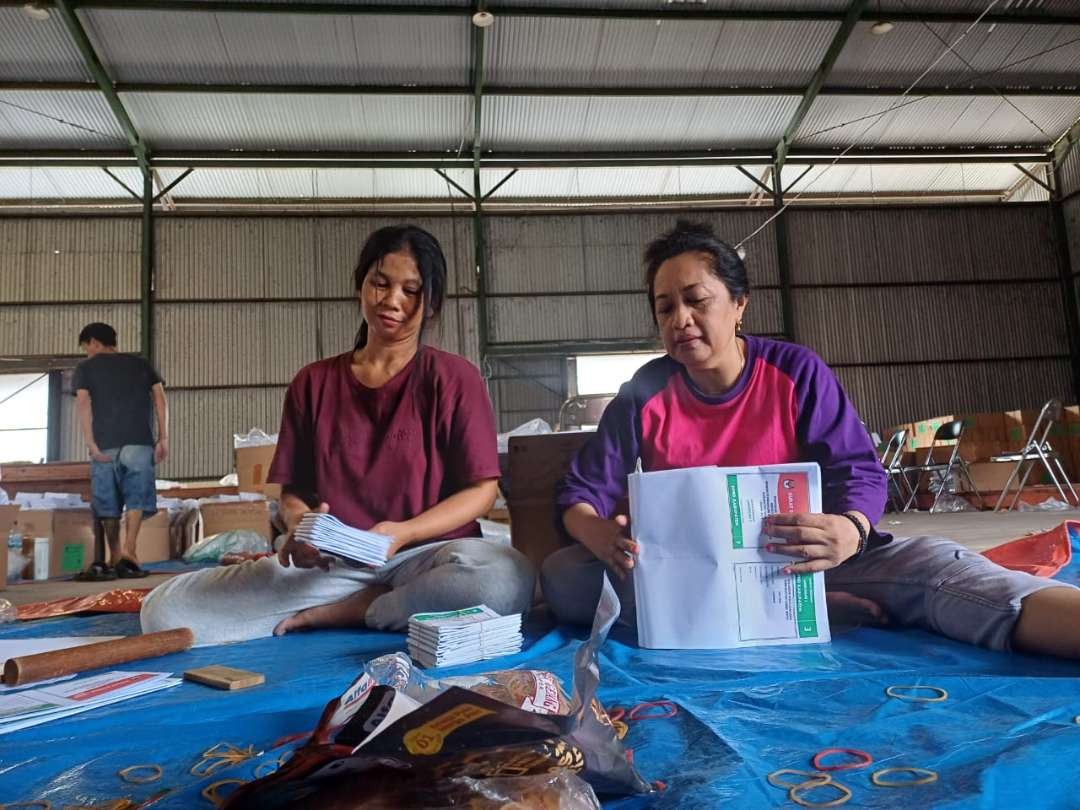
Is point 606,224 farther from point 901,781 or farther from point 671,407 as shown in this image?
point 901,781

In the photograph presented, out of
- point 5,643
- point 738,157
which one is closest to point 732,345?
point 5,643

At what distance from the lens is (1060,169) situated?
415 inches

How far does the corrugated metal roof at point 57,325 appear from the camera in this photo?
9516 millimetres

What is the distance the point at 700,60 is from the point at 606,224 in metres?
2.57

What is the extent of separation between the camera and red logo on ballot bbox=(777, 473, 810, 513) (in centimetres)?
143

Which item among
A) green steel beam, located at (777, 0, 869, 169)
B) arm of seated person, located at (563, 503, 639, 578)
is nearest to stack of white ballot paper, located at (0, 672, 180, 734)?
arm of seated person, located at (563, 503, 639, 578)

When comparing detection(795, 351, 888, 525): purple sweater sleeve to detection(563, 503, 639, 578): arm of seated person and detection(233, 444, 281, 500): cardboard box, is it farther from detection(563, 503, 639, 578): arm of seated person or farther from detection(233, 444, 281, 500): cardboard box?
detection(233, 444, 281, 500): cardboard box

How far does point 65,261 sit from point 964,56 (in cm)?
1160

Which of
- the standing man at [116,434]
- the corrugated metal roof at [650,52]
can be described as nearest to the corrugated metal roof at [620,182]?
the corrugated metal roof at [650,52]

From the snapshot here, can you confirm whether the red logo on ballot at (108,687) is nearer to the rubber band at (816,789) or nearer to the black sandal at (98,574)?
the rubber band at (816,789)

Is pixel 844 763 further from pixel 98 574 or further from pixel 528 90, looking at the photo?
pixel 528 90

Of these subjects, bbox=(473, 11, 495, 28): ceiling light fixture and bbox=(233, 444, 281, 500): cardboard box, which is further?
bbox=(473, 11, 495, 28): ceiling light fixture

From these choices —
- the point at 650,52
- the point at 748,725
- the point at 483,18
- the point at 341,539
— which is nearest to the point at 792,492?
the point at 748,725

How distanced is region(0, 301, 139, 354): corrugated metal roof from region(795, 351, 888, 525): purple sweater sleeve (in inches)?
390
